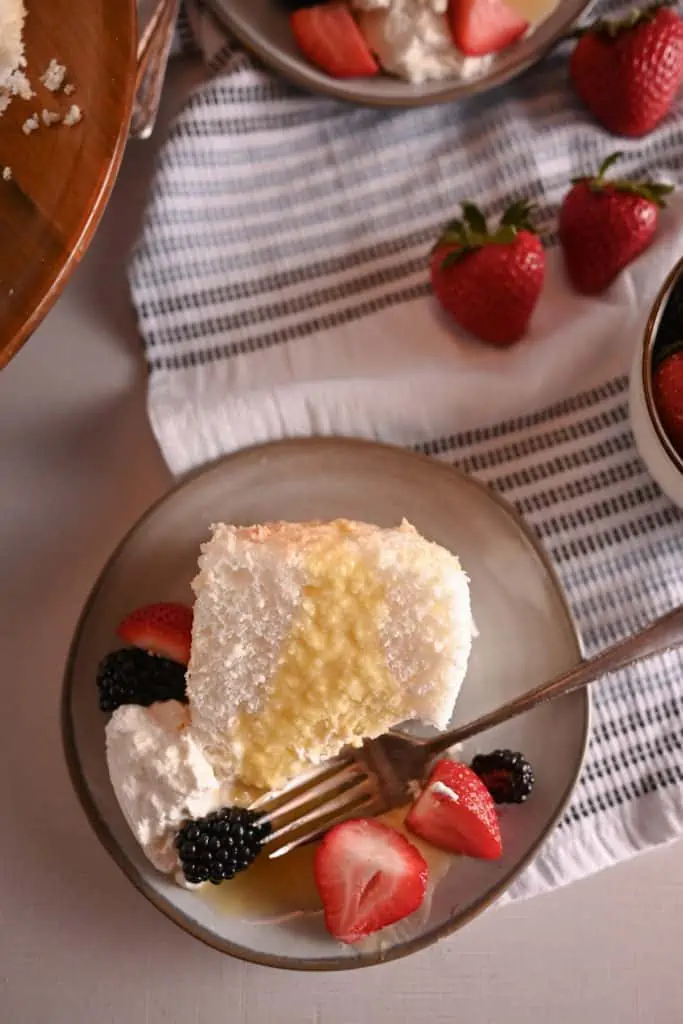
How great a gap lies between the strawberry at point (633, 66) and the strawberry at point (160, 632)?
77 centimetres

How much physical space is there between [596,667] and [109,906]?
1.89 ft

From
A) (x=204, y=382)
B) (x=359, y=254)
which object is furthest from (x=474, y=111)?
(x=204, y=382)

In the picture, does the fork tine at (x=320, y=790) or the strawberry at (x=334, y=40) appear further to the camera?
the strawberry at (x=334, y=40)

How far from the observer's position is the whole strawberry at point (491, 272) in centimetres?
108

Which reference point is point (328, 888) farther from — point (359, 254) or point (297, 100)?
point (297, 100)

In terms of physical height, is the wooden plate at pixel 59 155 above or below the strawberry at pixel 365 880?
above

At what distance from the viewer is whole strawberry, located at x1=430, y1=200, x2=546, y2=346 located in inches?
42.4

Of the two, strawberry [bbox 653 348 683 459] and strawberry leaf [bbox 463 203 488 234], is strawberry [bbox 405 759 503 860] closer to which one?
strawberry [bbox 653 348 683 459]

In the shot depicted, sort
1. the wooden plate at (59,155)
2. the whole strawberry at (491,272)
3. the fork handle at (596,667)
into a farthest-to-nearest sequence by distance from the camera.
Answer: the whole strawberry at (491,272) → the fork handle at (596,667) → the wooden plate at (59,155)

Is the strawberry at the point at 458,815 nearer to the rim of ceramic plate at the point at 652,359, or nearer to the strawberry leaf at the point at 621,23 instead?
the rim of ceramic plate at the point at 652,359

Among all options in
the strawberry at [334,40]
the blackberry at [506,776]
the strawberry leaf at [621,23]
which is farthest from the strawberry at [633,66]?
the blackberry at [506,776]

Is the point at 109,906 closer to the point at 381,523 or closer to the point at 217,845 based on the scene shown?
the point at 217,845

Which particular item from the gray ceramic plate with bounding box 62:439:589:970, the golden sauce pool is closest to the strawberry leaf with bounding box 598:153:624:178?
the gray ceramic plate with bounding box 62:439:589:970

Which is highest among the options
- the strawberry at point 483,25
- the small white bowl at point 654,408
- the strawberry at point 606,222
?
the strawberry at point 483,25
